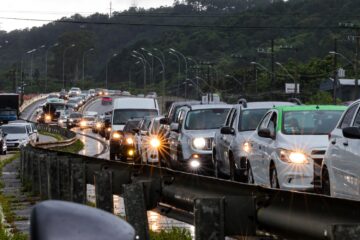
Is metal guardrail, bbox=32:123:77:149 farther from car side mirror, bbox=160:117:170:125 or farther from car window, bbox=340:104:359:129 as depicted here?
car window, bbox=340:104:359:129

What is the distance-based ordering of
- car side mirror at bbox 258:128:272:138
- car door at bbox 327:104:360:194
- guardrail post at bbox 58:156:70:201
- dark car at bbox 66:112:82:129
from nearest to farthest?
1. car door at bbox 327:104:360:194
2. guardrail post at bbox 58:156:70:201
3. car side mirror at bbox 258:128:272:138
4. dark car at bbox 66:112:82:129

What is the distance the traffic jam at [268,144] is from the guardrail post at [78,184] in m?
3.10

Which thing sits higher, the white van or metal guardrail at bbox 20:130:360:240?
metal guardrail at bbox 20:130:360:240

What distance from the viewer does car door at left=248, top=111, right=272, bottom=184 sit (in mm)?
17016

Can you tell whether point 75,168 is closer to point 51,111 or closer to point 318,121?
point 318,121

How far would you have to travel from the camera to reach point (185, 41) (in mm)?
188500

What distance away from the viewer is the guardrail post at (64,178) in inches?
543

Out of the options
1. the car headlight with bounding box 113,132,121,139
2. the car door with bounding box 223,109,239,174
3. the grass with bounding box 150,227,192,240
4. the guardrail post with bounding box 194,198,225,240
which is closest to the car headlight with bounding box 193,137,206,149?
the car door with bounding box 223,109,239,174

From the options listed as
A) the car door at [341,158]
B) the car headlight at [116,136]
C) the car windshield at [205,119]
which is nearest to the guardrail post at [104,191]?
the car door at [341,158]

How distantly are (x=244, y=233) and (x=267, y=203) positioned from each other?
391mm

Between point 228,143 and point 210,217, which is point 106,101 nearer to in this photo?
point 228,143

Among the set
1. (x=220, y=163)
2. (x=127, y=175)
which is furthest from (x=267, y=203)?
(x=220, y=163)

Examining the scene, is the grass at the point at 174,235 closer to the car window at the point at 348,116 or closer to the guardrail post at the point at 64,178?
the car window at the point at 348,116

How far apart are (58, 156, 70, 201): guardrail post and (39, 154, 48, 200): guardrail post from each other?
241cm
